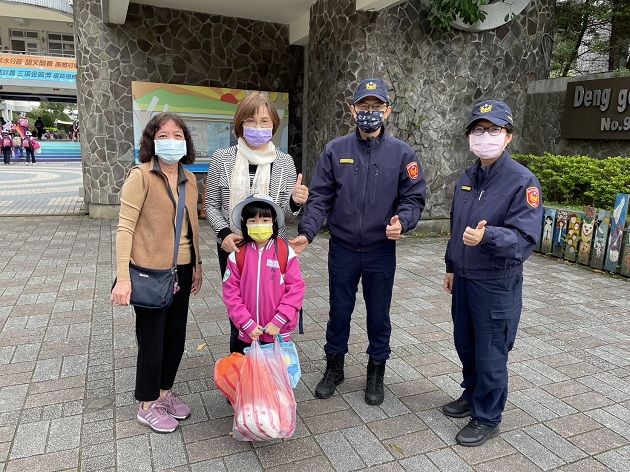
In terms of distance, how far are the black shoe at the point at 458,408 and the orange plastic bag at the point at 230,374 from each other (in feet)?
4.35

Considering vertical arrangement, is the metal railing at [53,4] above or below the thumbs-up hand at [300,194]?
above

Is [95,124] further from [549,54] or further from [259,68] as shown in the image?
[549,54]

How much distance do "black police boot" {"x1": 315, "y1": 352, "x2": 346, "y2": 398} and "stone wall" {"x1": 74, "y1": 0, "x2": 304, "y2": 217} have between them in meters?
7.06

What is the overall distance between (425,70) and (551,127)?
243cm

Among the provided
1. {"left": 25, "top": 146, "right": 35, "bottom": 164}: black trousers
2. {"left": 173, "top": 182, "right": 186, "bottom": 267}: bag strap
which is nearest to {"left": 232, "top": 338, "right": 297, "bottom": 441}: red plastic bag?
{"left": 173, "top": 182, "right": 186, "bottom": 267}: bag strap

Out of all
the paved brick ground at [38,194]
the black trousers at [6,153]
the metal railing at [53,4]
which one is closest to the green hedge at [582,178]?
the paved brick ground at [38,194]

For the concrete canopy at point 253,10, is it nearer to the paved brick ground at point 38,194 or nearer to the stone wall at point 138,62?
the stone wall at point 138,62

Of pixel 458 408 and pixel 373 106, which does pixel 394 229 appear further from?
pixel 458 408

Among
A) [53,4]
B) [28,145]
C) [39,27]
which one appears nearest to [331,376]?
[53,4]

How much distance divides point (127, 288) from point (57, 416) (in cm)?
106

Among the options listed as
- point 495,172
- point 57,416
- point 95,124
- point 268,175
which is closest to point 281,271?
point 268,175

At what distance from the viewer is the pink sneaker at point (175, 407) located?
2.83 m

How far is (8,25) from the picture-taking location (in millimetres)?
25656

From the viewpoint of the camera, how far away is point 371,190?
2.91m
